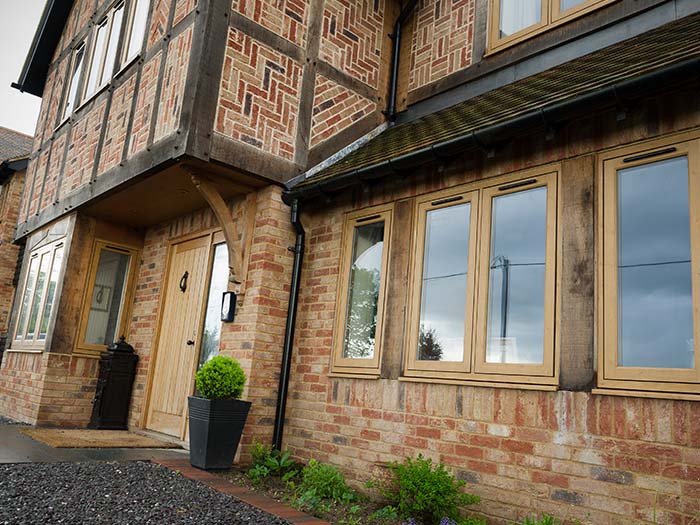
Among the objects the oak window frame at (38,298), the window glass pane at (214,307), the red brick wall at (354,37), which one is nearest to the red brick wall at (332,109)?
the red brick wall at (354,37)

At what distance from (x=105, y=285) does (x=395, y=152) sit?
17.4 feet

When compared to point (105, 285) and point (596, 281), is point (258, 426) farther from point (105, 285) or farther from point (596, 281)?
point (105, 285)

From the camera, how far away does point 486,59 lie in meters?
6.23

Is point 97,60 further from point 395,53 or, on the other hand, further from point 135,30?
point 395,53

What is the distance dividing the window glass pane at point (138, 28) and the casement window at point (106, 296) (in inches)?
108

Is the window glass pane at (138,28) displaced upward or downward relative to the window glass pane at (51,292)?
upward

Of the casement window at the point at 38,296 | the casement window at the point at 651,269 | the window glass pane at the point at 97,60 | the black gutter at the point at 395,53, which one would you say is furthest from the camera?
the window glass pane at the point at 97,60

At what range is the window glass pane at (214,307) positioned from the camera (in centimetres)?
683

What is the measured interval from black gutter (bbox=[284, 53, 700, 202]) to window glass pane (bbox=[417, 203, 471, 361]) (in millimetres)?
534

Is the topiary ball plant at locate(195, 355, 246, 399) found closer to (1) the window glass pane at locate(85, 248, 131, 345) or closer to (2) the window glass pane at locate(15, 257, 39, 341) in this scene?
(1) the window glass pane at locate(85, 248, 131, 345)

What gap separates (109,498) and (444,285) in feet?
9.73

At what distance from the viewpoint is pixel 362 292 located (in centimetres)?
564

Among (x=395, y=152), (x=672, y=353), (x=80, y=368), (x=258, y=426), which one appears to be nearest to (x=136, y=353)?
(x=80, y=368)

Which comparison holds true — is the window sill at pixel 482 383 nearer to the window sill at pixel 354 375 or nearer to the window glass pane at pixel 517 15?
the window sill at pixel 354 375
